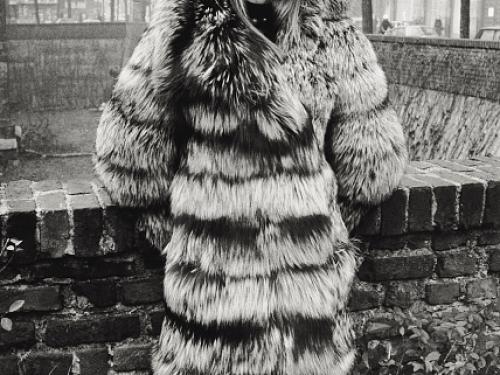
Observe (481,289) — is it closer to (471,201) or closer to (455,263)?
(455,263)

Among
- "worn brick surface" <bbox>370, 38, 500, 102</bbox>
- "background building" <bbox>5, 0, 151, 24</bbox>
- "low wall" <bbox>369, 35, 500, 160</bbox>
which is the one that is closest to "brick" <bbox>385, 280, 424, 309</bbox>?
"low wall" <bbox>369, 35, 500, 160</bbox>

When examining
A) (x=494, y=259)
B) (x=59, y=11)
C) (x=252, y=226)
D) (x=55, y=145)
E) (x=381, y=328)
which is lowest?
(x=55, y=145)

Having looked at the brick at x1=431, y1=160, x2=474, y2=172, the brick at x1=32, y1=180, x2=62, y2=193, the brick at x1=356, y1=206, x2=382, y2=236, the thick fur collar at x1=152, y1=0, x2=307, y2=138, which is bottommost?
the brick at x1=356, y1=206, x2=382, y2=236

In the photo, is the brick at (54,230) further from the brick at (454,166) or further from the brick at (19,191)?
the brick at (454,166)

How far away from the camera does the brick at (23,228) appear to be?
2.22 m

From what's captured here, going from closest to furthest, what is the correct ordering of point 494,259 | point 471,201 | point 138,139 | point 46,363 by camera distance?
point 138,139 → point 46,363 → point 471,201 → point 494,259

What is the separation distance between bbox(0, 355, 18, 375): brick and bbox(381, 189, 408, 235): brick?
140 centimetres

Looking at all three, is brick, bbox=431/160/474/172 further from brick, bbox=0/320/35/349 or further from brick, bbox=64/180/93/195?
brick, bbox=0/320/35/349

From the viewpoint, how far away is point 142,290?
7.98 feet

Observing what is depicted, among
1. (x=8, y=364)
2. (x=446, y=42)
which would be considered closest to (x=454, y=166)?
(x=8, y=364)

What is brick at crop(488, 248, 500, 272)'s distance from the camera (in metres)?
2.83

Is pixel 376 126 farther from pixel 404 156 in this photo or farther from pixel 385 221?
pixel 385 221

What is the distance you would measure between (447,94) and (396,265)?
26.5 feet

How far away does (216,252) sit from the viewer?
2.00 metres
